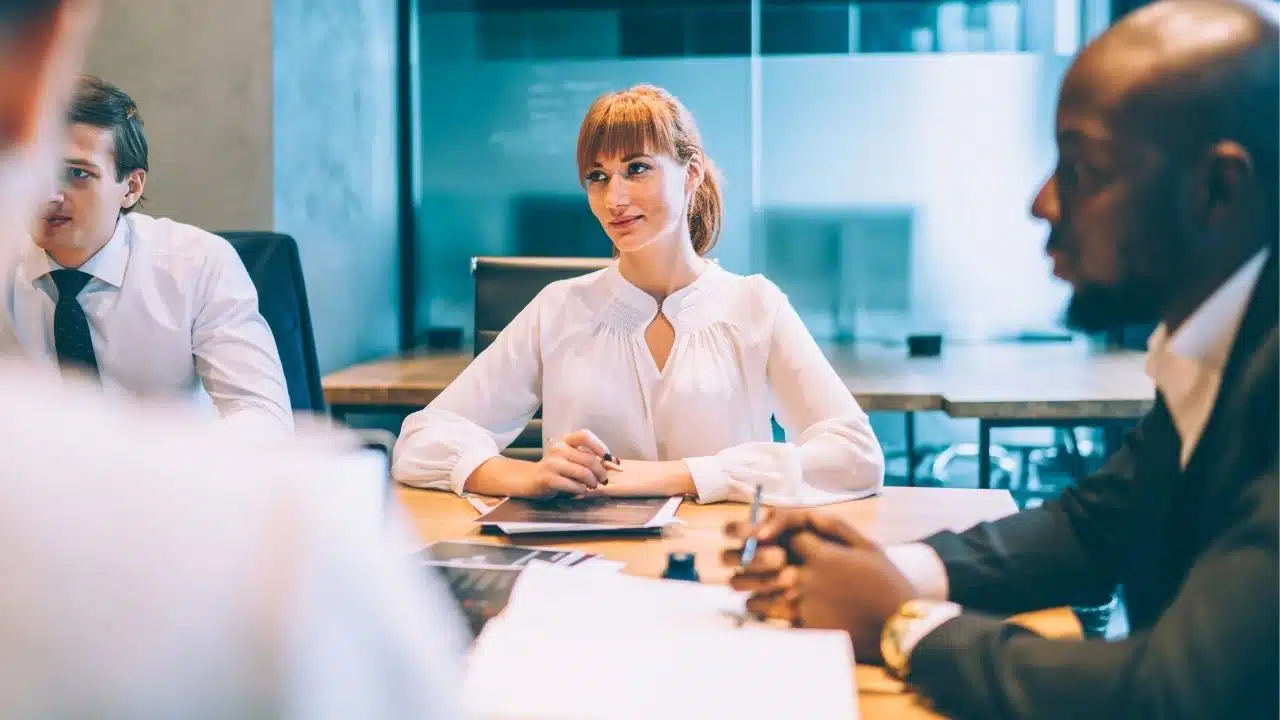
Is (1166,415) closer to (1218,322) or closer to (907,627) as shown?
(1218,322)

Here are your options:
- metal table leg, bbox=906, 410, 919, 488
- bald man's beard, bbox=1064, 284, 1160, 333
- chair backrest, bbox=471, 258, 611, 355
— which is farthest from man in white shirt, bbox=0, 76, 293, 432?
metal table leg, bbox=906, 410, 919, 488

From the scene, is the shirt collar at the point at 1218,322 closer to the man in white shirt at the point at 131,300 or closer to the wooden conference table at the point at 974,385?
the man in white shirt at the point at 131,300

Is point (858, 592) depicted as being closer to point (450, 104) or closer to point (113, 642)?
point (113, 642)

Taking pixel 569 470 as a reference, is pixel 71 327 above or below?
above

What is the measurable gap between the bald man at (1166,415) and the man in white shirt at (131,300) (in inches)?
62.9

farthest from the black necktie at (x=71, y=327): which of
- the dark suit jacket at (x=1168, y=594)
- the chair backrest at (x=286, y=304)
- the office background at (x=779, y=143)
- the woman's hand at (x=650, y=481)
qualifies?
the office background at (x=779, y=143)

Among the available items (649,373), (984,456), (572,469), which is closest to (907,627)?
(572,469)

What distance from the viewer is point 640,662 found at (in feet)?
A: 3.01

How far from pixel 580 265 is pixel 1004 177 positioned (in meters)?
2.67

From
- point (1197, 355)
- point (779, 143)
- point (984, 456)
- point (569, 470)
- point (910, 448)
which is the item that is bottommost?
point (910, 448)

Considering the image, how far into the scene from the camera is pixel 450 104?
16.1ft

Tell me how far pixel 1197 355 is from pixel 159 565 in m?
0.90

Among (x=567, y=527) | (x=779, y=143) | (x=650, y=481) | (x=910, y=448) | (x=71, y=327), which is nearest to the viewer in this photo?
(x=567, y=527)

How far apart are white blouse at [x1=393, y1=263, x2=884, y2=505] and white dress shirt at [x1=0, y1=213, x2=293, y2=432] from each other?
0.50 metres
